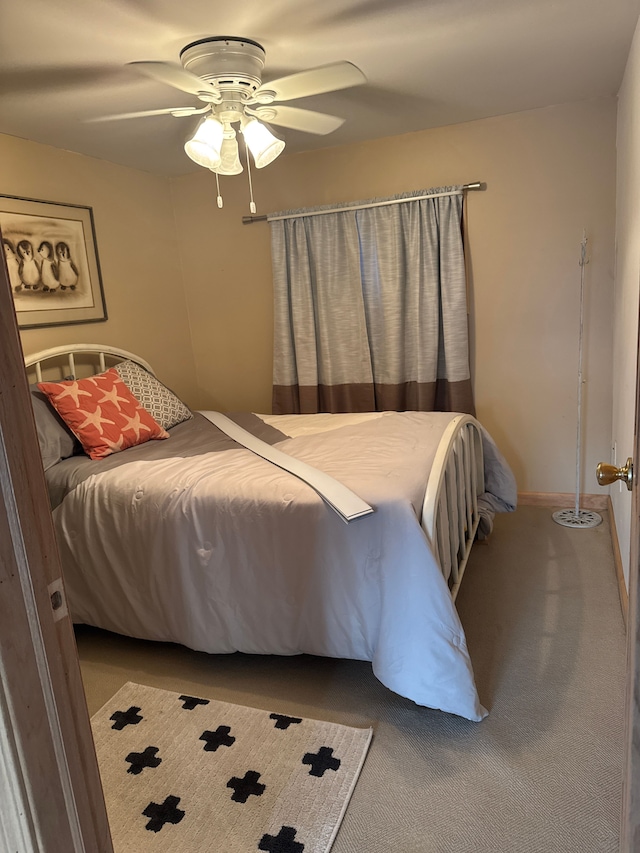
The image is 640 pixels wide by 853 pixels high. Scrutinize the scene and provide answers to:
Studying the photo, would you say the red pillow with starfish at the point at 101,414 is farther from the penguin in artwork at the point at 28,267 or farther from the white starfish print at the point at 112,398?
the penguin in artwork at the point at 28,267

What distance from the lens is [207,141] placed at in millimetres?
2236

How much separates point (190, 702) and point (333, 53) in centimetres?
249

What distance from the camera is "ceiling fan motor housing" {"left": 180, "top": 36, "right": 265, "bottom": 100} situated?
2100 mm

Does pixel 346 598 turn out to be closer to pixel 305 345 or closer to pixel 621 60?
pixel 305 345

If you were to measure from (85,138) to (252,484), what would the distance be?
2.15m

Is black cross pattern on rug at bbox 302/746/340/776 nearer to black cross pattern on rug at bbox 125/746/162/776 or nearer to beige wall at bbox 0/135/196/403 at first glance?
black cross pattern on rug at bbox 125/746/162/776

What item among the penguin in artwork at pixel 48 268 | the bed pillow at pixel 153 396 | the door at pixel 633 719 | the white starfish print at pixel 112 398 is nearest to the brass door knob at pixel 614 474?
the door at pixel 633 719

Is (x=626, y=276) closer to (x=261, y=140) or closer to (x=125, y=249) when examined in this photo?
(x=261, y=140)

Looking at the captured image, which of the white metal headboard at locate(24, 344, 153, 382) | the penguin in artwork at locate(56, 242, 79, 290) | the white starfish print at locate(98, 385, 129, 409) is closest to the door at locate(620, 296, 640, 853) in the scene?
the white starfish print at locate(98, 385, 129, 409)

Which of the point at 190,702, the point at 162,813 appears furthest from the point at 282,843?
the point at 190,702

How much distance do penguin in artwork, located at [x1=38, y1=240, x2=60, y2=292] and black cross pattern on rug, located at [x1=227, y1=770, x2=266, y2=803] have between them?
8.27ft

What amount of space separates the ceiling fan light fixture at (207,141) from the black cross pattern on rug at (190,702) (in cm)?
203

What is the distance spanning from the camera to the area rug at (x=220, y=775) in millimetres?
1571

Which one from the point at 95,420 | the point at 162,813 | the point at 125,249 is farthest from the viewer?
the point at 125,249
